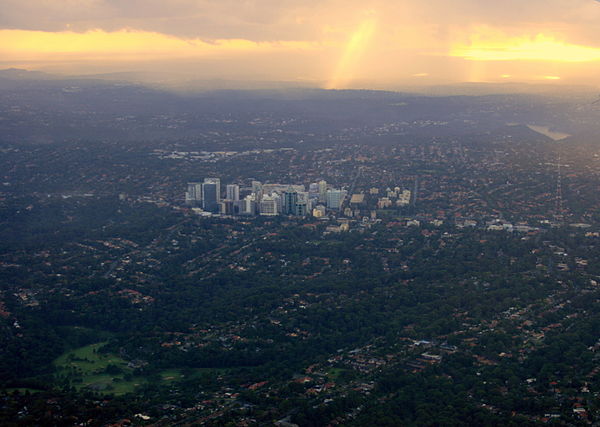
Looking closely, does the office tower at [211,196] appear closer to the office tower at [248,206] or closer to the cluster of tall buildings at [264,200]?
the cluster of tall buildings at [264,200]

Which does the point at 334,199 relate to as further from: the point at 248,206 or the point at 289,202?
the point at 248,206

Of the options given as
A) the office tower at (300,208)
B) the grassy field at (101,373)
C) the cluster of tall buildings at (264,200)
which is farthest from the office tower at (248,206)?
the grassy field at (101,373)

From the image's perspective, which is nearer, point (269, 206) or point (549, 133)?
point (269, 206)

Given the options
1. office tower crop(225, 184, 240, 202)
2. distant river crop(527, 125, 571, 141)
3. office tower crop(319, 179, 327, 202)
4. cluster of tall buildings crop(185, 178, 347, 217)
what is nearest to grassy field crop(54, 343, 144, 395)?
cluster of tall buildings crop(185, 178, 347, 217)

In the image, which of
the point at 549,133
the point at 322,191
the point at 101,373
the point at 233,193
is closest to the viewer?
the point at 101,373

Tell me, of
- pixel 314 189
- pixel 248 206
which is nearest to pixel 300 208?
pixel 248 206

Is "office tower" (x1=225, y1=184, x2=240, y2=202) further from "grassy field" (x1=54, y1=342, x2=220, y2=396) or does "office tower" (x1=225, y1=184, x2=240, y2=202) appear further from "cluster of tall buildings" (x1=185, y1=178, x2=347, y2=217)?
"grassy field" (x1=54, y1=342, x2=220, y2=396)

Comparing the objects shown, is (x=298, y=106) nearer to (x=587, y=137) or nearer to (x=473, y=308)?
(x=587, y=137)
